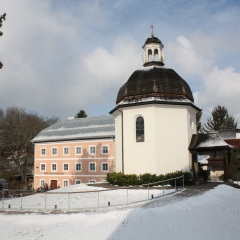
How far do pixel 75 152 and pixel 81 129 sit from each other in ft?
10.8

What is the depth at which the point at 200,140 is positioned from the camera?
69.9 feet

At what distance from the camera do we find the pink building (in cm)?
3753

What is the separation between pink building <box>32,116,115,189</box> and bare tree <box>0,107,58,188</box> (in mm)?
5612

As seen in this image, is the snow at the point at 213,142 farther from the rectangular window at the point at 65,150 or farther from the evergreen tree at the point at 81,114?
the evergreen tree at the point at 81,114

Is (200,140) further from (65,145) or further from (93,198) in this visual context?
(65,145)

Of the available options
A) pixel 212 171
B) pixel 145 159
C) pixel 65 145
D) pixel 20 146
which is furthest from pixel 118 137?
pixel 20 146

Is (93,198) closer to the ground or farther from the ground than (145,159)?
closer to the ground

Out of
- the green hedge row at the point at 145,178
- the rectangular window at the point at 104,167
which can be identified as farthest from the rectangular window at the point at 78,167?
the green hedge row at the point at 145,178

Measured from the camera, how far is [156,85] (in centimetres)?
2112

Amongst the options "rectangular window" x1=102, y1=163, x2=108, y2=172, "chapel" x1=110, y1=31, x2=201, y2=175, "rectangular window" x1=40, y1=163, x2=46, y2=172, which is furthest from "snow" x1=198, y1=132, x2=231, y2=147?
"rectangular window" x1=40, y1=163, x2=46, y2=172

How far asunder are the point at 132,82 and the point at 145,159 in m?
5.73

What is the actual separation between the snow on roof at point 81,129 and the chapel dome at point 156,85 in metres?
15.8

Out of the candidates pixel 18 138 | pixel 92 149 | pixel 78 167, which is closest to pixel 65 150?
pixel 78 167

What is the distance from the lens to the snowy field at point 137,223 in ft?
34.4
